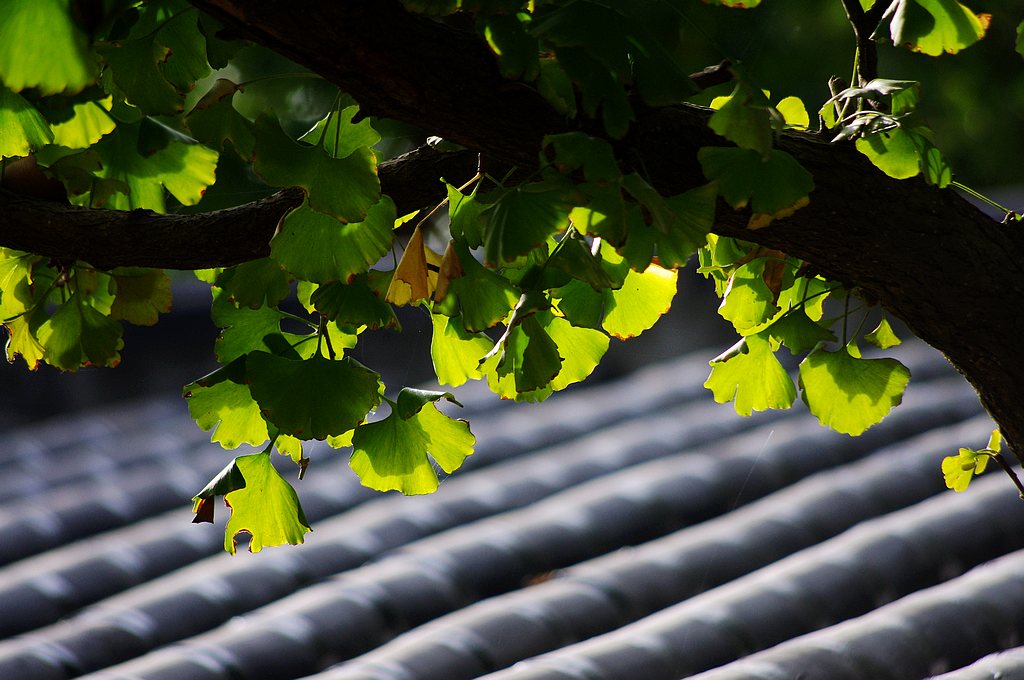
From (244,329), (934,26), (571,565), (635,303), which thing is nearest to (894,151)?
(934,26)

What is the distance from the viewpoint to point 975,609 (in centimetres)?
117

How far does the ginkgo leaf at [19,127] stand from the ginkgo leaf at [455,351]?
0.25m

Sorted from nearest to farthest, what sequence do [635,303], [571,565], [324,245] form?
[324,245] < [635,303] < [571,565]

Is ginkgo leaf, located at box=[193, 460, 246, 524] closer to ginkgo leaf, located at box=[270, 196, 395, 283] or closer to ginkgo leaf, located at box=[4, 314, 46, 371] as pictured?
ginkgo leaf, located at box=[270, 196, 395, 283]

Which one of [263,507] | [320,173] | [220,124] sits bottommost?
[263,507]

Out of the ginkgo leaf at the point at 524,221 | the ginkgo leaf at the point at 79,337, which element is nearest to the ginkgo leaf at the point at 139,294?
the ginkgo leaf at the point at 79,337

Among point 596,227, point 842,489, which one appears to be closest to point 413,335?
point 842,489

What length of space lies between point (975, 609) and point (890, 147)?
0.78 metres

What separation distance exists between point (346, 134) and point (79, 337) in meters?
0.27

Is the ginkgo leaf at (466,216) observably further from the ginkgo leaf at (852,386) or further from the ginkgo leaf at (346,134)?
the ginkgo leaf at (852,386)

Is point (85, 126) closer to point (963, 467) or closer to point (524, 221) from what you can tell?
point (524, 221)

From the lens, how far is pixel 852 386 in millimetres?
672

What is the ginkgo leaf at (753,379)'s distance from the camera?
0.72 meters

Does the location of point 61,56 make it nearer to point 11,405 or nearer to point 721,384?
point 721,384
